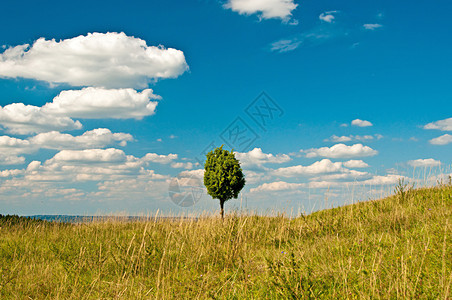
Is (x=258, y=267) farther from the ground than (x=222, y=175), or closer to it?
closer to it

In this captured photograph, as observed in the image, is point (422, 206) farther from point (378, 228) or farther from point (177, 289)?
point (177, 289)

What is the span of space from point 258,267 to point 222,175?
17.8 meters

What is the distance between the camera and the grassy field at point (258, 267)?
3885 mm

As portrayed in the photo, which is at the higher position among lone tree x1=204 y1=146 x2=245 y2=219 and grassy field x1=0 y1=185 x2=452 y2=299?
lone tree x1=204 y1=146 x2=245 y2=219

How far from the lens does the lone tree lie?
23.0 m

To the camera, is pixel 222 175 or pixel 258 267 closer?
pixel 258 267

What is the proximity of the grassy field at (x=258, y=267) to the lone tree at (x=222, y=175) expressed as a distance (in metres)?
12.8

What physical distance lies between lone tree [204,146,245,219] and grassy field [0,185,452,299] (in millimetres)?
12844

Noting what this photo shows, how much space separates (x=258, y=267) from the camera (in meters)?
5.16

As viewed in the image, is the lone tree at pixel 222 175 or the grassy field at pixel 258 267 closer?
the grassy field at pixel 258 267

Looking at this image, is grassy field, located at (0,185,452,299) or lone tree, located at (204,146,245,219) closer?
grassy field, located at (0,185,452,299)

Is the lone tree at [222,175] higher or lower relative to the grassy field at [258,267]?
higher

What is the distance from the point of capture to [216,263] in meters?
5.86

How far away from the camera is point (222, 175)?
75.3 ft
